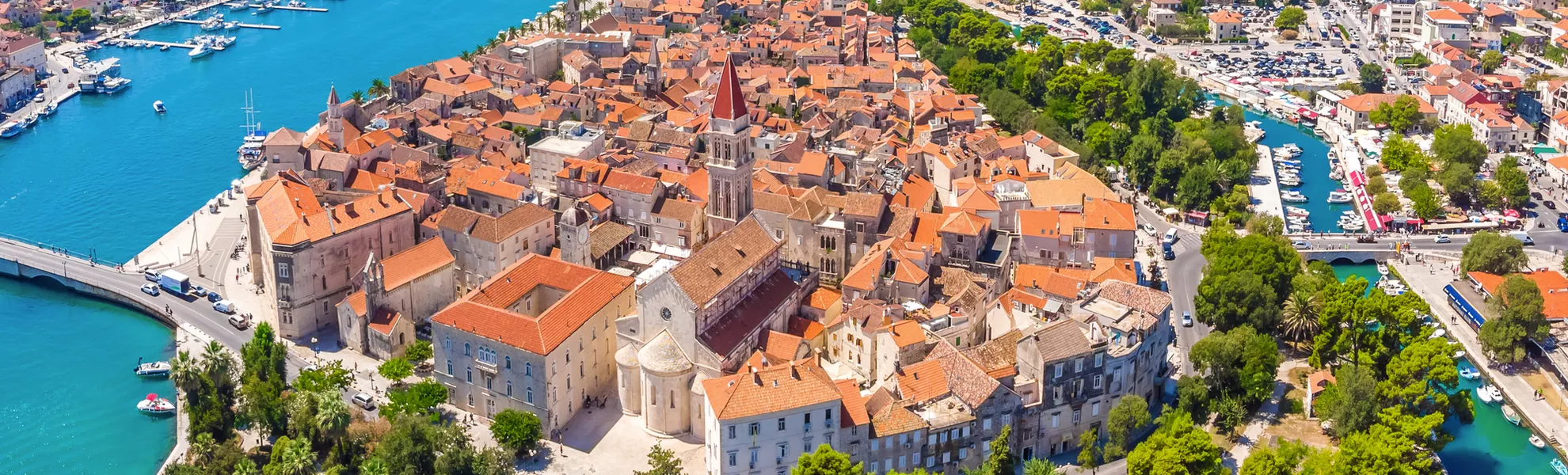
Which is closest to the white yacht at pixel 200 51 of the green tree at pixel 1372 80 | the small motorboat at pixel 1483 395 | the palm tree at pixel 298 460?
the palm tree at pixel 298 460

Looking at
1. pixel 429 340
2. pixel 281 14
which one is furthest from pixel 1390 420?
pixel 281 14

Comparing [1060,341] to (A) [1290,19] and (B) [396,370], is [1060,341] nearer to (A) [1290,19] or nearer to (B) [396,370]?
(B) [396,370]

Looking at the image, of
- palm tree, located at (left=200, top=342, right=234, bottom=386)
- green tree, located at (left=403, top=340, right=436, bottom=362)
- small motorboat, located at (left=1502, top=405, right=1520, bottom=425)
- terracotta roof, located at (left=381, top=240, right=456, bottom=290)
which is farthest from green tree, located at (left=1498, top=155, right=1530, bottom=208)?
palm tree, located at (left=200, top=342, right=234, bottom=386)

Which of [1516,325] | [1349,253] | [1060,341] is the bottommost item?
[1349,253]

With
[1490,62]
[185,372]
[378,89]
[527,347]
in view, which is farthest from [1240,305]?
[1490,62]

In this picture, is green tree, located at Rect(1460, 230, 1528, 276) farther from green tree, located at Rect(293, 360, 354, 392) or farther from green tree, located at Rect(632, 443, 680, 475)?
green tree, located at Rect(293, 360, 354, 392)

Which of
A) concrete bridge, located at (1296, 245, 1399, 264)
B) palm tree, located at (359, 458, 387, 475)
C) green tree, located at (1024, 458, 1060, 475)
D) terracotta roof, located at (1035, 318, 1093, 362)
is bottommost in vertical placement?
concrete bridge, located at (1296, 245, 1399, 264)
